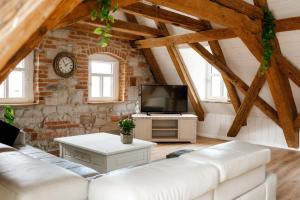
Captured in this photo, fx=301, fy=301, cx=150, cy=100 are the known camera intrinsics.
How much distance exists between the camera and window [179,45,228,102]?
21.6ft

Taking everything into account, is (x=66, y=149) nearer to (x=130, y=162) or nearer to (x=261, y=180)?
(x=130, y=162)

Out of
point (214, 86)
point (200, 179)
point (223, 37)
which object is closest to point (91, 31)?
point (223, 37)

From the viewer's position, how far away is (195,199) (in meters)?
1.80

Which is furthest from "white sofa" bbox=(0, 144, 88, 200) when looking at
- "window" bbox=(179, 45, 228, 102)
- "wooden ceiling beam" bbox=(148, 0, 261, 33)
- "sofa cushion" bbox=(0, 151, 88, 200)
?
"window" bbox=(179, 45, 228, 102)

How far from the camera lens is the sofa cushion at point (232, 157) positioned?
201 centimetres

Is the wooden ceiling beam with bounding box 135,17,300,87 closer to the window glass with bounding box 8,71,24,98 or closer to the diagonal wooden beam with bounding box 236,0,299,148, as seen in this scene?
the diagonal wooden beam with bounding box 236,0,299,148

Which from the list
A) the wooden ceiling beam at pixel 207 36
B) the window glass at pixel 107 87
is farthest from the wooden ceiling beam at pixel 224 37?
the window glass at pixel 107 87

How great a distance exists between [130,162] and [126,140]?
0.33 meters

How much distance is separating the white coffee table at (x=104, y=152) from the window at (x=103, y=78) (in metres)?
2.14

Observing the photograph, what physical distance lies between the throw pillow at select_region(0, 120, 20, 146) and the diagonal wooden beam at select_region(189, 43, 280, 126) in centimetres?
355

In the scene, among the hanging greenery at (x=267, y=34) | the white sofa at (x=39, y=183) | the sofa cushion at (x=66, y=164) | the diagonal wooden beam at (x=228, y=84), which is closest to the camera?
the white sofa at (x=39, y=183)

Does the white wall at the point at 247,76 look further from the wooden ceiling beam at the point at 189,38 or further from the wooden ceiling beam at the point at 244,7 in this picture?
the wooden ceiling beam at the point at 189,38

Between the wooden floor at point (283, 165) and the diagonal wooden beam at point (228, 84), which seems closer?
the wooden floor at point (283, 165)

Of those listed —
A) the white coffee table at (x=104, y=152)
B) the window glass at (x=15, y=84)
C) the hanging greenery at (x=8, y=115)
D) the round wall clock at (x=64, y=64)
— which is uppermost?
the round wall clock at (x=64, y=64)
